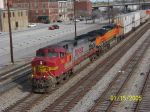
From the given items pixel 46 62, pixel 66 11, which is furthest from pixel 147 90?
pixel 66 11

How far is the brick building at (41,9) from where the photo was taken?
124 m

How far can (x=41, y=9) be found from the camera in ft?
409

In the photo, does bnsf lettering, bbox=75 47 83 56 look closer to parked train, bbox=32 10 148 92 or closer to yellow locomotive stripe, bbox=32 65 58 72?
parked train, bbox=32 10 148 92

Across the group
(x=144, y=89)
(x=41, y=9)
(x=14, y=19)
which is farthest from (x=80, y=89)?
(x=41, y=9)

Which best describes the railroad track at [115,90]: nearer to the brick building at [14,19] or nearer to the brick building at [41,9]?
the brick building at [14,19]

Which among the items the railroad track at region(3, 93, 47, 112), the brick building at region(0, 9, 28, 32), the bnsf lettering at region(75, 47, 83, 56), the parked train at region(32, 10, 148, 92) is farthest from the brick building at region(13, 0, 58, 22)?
the railroad track at region(3, 93, 47, 112)

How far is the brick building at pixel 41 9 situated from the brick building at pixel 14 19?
2235cm

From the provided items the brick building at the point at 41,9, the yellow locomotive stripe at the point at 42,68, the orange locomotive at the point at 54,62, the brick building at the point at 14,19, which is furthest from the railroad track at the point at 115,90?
the brick building at the point at 41,9

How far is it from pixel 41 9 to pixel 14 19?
3228cm

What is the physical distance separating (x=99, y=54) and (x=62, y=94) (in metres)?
15.8

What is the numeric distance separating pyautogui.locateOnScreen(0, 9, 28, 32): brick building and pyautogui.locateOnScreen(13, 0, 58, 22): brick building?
73.3 ft

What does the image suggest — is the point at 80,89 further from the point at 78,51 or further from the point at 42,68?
the point at 78,51

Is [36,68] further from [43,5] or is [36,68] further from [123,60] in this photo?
[43,5]

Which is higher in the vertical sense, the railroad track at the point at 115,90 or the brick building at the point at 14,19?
the brick building at the point at 14,19
